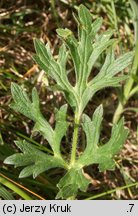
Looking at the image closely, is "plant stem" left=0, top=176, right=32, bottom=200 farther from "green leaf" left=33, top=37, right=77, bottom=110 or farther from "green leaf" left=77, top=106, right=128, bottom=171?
"green leaf" left=33, top=37, right=77, bottom=110

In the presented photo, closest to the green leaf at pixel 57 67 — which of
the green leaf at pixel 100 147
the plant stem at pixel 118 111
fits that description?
the green leaf at pixel 100 147

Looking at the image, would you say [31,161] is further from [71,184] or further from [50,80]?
[50,80]

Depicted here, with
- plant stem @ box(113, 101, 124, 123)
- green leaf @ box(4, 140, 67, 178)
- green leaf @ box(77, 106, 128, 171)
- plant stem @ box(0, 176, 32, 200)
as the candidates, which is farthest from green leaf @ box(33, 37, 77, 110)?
plant stem @ box(113, 101, 124, 123)

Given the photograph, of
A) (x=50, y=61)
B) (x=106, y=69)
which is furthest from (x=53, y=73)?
(x=106, y=69)

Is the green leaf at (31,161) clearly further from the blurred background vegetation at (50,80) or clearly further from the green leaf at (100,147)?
the blurred background vegetation at (50,80)

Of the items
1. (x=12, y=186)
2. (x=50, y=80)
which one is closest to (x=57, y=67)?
(x=12, y=186)
